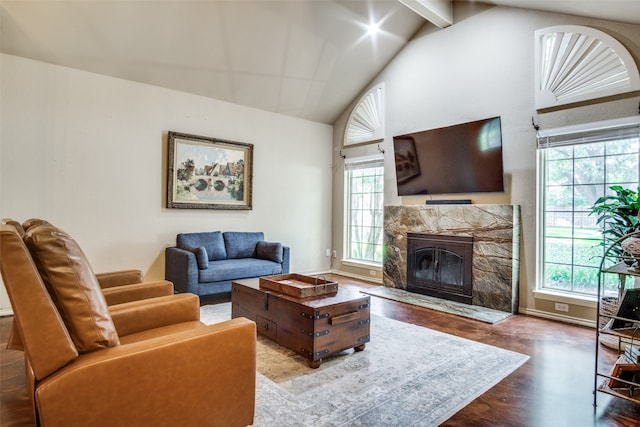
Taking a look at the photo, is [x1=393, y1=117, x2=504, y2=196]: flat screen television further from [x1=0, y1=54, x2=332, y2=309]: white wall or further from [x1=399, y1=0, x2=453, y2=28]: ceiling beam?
[x1=0, y1=54, x2=332, y2=309]: white wall

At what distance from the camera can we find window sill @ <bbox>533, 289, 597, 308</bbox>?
3.60 m

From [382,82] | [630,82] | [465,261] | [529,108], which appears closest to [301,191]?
[382,82]

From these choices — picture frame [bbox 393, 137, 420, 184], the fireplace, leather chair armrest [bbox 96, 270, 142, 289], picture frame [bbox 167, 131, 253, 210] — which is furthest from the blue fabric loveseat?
picture frame [bbox 393, 137, 420, 184]

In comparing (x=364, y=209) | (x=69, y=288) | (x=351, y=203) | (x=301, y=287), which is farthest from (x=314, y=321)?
(x=351, y=203)

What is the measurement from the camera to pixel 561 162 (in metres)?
3.91

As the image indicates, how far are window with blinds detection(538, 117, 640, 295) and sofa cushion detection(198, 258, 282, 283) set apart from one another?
331 centimetres

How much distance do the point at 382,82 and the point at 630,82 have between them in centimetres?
316

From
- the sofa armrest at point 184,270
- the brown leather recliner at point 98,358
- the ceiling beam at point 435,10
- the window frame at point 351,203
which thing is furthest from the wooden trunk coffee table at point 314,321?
the ceiling beam at point 435,10

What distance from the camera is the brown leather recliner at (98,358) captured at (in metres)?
1.22

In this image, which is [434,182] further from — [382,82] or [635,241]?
[635,241]

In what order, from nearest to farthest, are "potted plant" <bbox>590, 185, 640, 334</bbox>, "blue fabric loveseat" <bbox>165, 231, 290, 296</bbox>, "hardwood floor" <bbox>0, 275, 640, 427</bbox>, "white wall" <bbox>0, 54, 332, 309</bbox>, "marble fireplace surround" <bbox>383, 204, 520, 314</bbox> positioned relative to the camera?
"hardwood floor" <bbox>0, 275, 640, 427</bbox> → "potted plant" <bbox>590, 185, 640, 334</bbox> → "white wall" <bbox>0, 54, 332, 309</bbox> → "marble fireplace surround" <bbox>383, 204, 520, 314</bbox> → "blue fabric loveseat" <bbox>165, 231, 290, 296</bbox>

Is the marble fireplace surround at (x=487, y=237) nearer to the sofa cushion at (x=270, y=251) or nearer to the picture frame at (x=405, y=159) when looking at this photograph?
the picture frame at (x=405, y=159)

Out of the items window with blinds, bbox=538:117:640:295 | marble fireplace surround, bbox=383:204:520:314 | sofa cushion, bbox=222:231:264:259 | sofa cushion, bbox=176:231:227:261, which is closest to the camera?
window with blinds, bbox=538:117:640:295

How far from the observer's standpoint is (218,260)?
15.9ft
